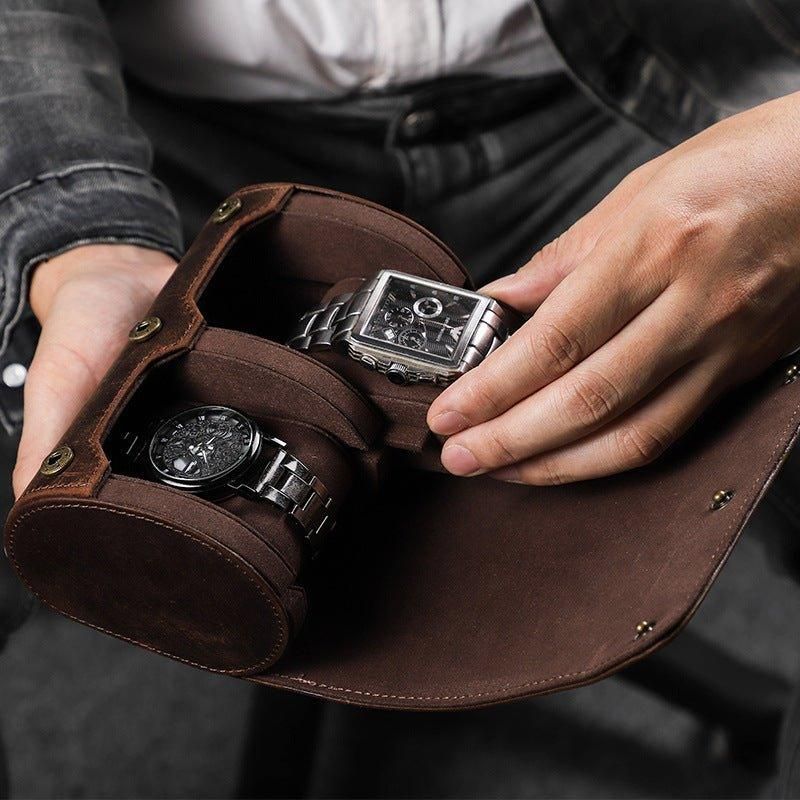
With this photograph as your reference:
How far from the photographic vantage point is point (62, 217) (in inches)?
45.8

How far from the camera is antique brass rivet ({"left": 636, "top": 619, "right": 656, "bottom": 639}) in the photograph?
2.66 ft

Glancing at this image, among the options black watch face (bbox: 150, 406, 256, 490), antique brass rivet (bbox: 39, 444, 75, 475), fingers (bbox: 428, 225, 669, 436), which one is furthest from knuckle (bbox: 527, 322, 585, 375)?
antique brass rivet (bbox: 39, 444, 75, 475)

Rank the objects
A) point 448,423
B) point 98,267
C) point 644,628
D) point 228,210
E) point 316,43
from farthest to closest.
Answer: point 316,43, point 98,267, point 228,210, point 448,423, point 644,628

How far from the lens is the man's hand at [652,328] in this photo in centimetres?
88

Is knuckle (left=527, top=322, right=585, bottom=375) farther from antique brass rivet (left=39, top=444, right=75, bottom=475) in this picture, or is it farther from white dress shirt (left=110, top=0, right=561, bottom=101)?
white dress shirt (left=110, top=0, right=561, bottom=101)

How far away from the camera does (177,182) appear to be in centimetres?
139

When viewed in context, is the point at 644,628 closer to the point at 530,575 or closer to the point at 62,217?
the point at 530,575

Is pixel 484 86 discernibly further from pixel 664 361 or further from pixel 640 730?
pixel 640 730

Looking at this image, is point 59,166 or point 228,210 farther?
point 59,166

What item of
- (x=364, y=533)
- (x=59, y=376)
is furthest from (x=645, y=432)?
(x=59, y=376)

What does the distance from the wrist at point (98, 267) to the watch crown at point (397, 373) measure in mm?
311

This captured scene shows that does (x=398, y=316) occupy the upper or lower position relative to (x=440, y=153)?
upper

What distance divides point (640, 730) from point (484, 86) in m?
0.93

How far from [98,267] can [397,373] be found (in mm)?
363
